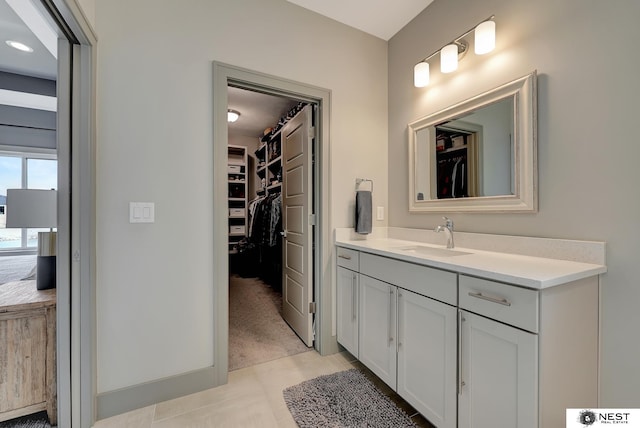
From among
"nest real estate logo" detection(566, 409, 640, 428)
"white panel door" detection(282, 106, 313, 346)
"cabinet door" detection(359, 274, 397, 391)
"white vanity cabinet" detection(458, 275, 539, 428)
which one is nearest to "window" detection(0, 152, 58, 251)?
"white panel door" detection(282, 106, 313, 346)

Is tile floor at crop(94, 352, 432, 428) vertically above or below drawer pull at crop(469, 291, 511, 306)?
below

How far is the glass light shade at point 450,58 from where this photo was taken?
5.82 ft

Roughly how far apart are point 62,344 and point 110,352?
0.23 m

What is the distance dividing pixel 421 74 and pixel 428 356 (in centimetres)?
190

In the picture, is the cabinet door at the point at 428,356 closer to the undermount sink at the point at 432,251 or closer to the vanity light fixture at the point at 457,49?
the undermount sink at the point at 432,251

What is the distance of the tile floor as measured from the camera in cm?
144

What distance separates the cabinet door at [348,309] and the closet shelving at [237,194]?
3281 mm

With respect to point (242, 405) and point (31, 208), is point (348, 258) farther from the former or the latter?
point (31, 208)

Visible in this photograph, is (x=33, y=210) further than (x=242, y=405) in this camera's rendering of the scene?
No

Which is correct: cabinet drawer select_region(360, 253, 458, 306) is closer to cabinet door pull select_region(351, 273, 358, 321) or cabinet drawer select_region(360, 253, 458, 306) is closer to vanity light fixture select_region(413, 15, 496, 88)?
cabinet door pull select_region(351, 273, 358, 321)

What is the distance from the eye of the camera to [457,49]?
5.86 ft

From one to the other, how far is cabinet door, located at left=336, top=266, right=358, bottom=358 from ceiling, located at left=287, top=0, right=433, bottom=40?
2.03m

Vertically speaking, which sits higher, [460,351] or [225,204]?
[225,204]

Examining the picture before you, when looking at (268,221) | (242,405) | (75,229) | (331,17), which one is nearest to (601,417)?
(242,405)
